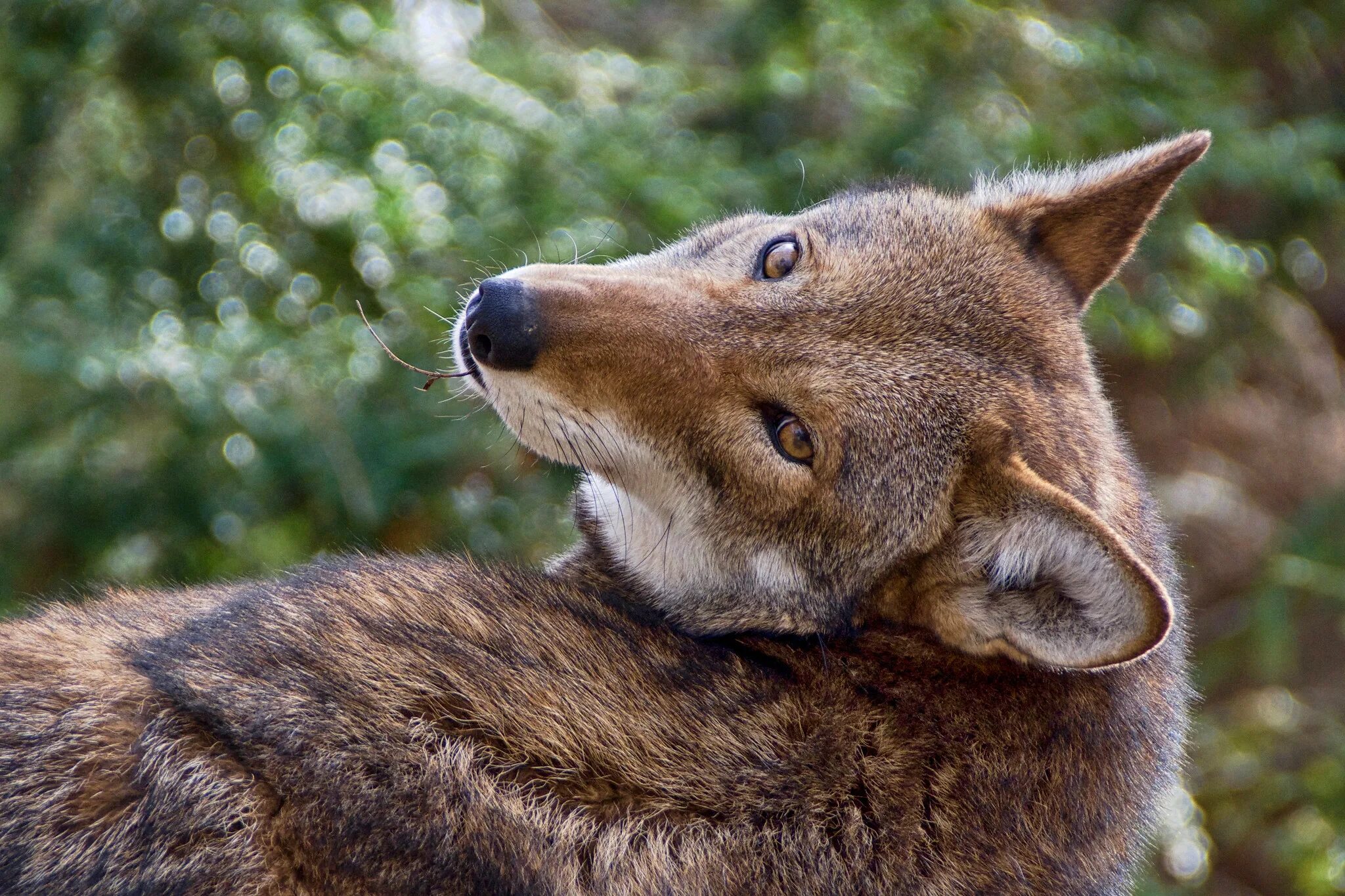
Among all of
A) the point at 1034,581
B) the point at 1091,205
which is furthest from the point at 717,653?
the point at 1091,205

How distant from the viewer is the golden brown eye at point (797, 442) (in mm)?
3311

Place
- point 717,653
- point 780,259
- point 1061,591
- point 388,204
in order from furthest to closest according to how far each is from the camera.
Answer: point 388,204
point 780,259
point 717,653
point 1061,591

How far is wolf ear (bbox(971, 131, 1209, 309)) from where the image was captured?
3871 mm

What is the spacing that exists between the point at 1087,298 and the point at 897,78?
165cm

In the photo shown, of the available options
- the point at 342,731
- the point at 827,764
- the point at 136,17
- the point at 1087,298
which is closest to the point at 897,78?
the point at 1087,298

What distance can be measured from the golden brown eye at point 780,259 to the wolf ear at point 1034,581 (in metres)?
0.75

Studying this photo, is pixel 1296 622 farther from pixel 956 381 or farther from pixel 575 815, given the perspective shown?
pixel 575 815

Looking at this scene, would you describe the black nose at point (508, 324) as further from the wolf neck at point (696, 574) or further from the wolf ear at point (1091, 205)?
the wolf ear at point (1091, 205)

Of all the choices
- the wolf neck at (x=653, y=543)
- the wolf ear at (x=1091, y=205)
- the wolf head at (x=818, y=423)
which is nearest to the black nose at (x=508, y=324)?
the wolf head at (x=818, y=423)

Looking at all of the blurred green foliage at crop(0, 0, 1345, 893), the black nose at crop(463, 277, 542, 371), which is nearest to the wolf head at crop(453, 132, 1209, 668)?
the black nose at crop(463, 277, 542, 371)

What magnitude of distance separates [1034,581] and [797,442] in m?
0.67

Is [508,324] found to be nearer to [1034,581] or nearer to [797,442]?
[797,442]

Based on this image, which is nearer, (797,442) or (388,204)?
(797,442)

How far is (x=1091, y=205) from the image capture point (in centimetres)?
397
